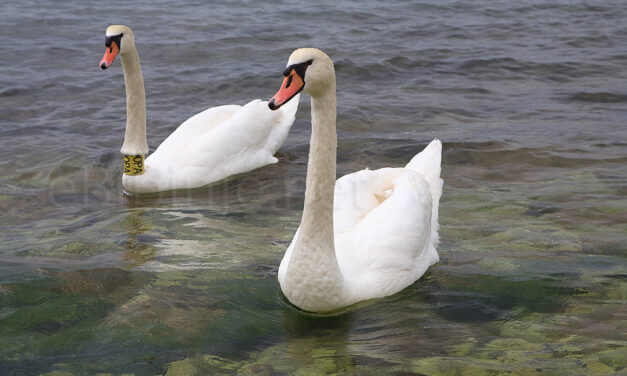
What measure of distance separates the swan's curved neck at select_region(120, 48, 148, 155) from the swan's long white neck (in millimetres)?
3517

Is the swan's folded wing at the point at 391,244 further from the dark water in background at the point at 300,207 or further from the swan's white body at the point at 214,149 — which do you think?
the swan's white body at the point at 214,149

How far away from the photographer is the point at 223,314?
4762 millimetres

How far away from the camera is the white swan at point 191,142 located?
7641 millimetres

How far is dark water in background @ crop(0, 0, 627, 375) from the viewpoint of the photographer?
434 cm

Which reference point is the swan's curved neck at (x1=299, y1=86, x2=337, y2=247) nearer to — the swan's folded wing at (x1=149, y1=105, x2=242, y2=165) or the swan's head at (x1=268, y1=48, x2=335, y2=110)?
the swan's head at (x1=268, y1=48, x2=335, y2=110)

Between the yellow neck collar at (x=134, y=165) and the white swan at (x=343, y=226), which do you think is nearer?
the white swan at (x=343, y=226)

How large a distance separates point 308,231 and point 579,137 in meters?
5.52

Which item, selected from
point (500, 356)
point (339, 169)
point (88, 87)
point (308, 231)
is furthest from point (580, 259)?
point (88, 87)

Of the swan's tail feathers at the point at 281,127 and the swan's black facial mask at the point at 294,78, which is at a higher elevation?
the swan's black facial mask at the point at 294,78

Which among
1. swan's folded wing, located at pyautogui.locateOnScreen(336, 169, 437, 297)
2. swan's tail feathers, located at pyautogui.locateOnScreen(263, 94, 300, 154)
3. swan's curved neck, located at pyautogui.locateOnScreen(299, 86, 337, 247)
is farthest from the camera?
swan's tail feathers, located at pyautogui.locateOnScreen(263, 94, 300, 154)

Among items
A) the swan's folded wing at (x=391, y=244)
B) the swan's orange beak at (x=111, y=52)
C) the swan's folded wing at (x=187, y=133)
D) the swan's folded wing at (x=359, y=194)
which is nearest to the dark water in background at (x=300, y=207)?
the swan's folded wing at (x=391, y=244)

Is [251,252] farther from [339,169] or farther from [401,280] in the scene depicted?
[339,169]

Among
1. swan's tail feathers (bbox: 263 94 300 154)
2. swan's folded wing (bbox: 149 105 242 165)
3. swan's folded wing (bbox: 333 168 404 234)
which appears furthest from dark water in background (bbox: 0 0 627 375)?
swan's folded wing (bbox: 333 168 404 234)

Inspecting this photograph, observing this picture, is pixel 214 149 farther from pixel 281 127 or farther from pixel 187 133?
pixel 281 127
